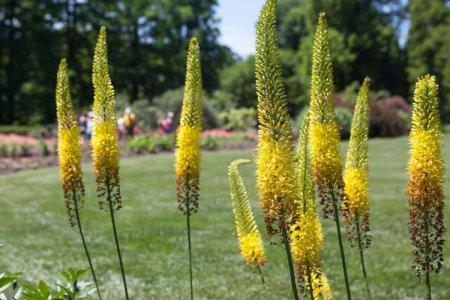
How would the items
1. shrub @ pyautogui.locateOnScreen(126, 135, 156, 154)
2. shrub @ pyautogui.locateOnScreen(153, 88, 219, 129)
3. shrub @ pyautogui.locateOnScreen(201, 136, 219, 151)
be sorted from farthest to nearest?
shrub @ pyautogui.locateOnScreen(153, 88, 219, 129), shrub @ pyautogui.locateOnScreen(201, 136, 219, 151), shrub @ pyautogui.locateOnScreen(126, 135, 156, 154)

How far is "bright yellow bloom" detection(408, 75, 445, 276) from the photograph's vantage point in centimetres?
229

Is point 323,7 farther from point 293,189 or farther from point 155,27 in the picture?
point 293,189

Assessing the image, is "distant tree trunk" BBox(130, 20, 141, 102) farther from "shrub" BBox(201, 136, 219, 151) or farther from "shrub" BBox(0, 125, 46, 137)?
"shrub" BBox(201, 136, 219, 151)

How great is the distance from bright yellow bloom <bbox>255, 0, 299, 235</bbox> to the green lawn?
1.43 m

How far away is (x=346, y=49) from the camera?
48656mm

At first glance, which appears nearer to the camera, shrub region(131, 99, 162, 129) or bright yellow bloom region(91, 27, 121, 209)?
bright yellow bloom region(91, 27, 121, 209)

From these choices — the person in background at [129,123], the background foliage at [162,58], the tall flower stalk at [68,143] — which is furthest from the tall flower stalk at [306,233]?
the background foliage at [162,58]

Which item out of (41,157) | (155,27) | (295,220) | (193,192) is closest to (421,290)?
(193,192)

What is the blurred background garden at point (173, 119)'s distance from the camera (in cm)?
803

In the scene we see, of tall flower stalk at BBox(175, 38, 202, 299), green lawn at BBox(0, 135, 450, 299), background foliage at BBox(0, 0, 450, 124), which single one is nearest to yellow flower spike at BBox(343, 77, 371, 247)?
tall flower stalk at BBox(175, 38, 202, 299)

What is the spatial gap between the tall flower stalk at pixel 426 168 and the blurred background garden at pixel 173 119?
102cm

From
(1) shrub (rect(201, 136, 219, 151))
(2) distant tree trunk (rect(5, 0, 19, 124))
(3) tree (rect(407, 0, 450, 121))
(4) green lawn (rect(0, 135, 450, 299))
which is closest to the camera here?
(4) green lawn (rect(0, 135, 450, 299))

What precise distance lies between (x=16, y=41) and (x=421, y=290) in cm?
4652

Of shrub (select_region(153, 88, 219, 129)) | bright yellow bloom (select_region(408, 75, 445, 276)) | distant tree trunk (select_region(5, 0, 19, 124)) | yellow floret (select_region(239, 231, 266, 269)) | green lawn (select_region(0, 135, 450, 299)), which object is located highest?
distant tree trunk (select_region(5, 0, 19, 124))
